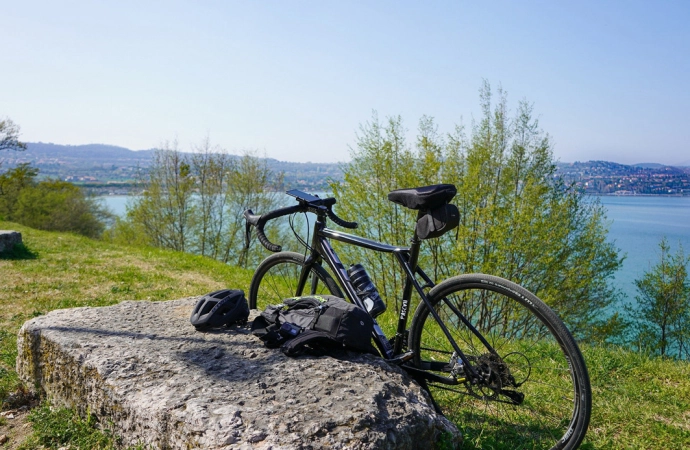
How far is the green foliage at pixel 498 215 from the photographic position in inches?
632

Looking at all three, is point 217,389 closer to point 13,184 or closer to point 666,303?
point 666,303

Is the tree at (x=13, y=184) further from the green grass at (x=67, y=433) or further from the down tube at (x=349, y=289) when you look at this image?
the down tube at (x=349, y=289)

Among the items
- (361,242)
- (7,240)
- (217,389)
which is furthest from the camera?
(7,240)

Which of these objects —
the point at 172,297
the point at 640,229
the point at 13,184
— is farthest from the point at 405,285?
the point at 640,229

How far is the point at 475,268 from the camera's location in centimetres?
1581

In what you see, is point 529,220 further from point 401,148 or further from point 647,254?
point 647,254

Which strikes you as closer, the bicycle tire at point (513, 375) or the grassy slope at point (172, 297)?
the bicycle tire at point (513, 375)

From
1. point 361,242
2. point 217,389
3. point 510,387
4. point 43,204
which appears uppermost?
point 361,242

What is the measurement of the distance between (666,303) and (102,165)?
3055 inches

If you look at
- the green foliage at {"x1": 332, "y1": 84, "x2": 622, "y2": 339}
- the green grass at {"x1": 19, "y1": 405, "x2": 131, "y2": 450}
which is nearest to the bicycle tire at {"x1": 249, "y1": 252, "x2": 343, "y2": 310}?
the green grass at {"x1": 19, "y1": 405, "x2": 131, "y2": 450}

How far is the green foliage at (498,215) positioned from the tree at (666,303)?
5.47 m

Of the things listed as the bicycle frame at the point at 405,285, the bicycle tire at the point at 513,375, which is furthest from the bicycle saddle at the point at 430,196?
the bicycle tire at the point at 513,375

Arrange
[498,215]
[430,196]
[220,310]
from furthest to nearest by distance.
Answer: [498,215] < [220,310] < [430,196]

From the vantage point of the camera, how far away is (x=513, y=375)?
2.85 m
